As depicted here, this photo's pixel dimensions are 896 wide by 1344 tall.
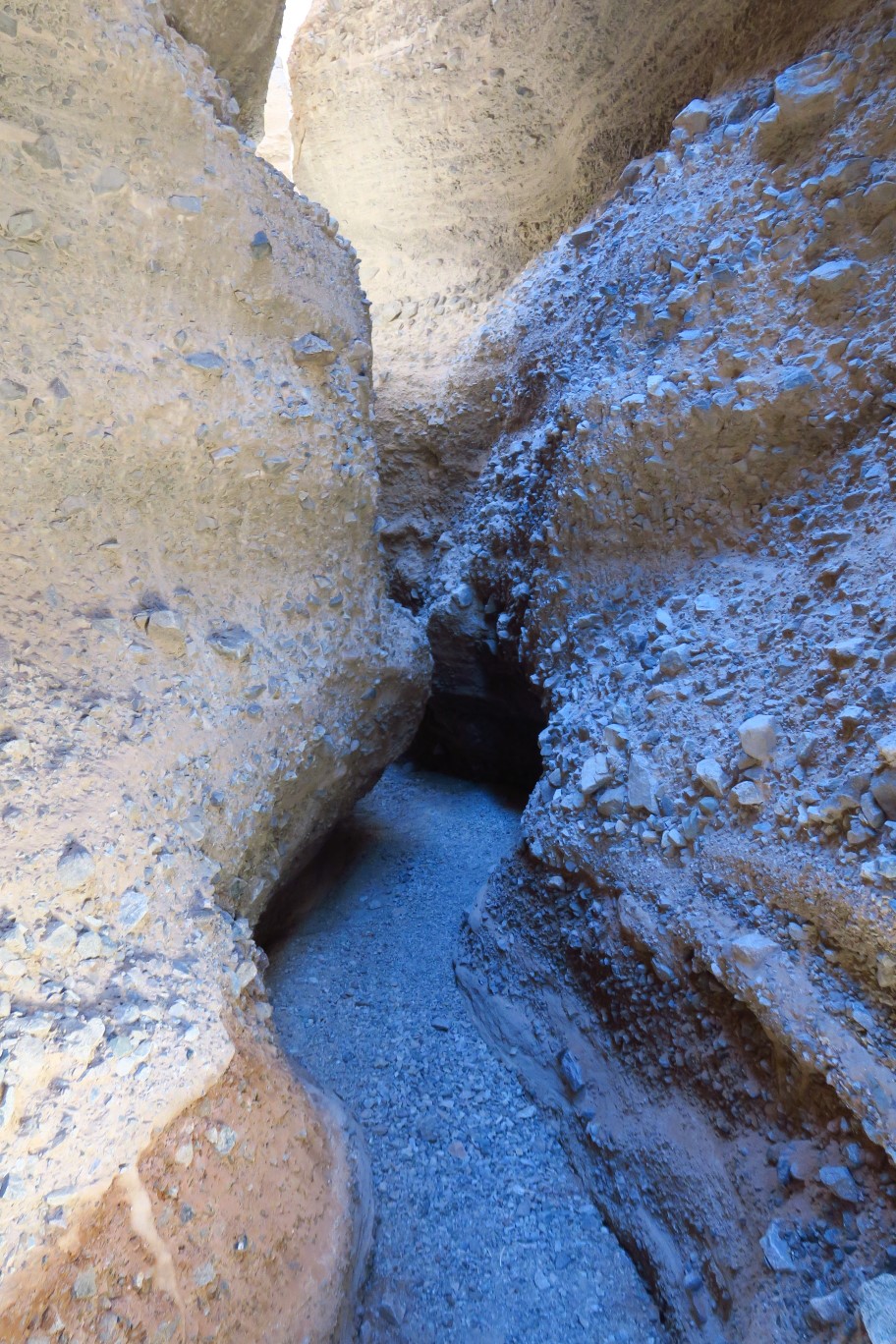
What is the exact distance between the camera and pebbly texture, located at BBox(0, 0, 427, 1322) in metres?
1.39

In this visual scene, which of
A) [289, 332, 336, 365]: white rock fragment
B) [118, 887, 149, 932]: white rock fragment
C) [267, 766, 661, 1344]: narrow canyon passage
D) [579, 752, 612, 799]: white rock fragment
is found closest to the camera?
[118, 887, 149, 932]: white rock fragment

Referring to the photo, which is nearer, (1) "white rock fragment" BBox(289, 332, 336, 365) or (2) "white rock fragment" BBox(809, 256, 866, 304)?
(2) "white rock fragment" BBox(809, 256, 866, 304)

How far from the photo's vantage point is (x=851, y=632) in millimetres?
1825

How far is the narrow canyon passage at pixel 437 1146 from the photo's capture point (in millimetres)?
1786

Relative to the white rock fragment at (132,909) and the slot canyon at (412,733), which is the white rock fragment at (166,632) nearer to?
the slot canyon at (412,733)

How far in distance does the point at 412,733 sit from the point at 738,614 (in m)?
1.54

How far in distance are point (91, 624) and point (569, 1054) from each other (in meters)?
1.77

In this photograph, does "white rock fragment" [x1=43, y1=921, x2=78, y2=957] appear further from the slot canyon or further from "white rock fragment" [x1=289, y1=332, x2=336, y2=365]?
"white rock fragment" [x1=289, y1=332, x2=336, y2=365]

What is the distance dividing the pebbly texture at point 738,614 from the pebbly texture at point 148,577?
34.7 inches

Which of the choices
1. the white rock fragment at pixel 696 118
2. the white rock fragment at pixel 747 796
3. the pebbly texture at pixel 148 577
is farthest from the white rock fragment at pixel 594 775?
the white rock fragment at pixel 696 118

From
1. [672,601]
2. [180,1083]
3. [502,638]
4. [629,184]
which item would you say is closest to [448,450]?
[502,638]

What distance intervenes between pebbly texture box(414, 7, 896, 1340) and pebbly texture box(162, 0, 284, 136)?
1512 mm

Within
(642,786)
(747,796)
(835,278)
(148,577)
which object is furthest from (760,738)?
(148,577)

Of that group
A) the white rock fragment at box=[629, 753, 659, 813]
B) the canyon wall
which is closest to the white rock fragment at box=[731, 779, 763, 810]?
the canyon wall
